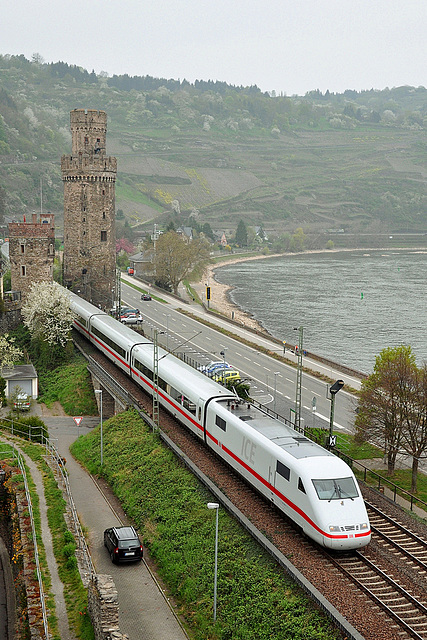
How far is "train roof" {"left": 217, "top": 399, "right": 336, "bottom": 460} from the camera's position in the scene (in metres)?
23.9

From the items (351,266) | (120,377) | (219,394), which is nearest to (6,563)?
(219,394)

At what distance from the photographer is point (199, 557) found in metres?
23.8

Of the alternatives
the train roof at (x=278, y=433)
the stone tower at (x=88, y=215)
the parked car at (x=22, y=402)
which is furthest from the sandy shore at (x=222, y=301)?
the train roof at (x=278, y=433)

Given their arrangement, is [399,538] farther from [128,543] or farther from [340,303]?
[340,303]

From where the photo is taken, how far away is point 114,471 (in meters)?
33.8

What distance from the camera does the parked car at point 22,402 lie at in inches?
1788

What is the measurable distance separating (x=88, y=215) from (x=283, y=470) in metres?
55.9

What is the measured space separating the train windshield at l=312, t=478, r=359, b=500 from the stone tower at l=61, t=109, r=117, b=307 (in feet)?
182

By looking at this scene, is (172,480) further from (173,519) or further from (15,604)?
(15,604)

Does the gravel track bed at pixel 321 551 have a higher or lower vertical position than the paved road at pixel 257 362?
higher

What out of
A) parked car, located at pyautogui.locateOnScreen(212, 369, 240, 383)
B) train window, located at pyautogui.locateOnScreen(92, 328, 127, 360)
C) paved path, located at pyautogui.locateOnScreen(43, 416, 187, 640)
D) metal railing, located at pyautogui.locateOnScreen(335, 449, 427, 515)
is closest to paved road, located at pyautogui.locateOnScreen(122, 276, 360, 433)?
parked car, located at pyautogui.locateOnScreen(212, 369, 240, 383)

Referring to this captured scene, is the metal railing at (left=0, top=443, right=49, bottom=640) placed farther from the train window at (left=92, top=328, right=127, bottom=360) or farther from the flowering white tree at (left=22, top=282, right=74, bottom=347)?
the flowering white tree at (left=22, top=282, right=74, bottom=347)

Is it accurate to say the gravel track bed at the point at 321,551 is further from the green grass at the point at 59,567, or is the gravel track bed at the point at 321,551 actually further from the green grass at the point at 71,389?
the green grass at the point at 71,389

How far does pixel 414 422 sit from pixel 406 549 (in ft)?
35.4
